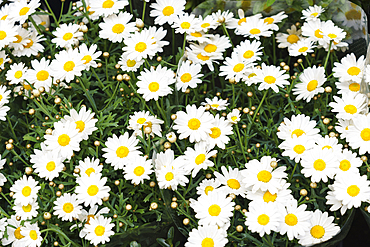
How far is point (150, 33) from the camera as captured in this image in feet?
3.04

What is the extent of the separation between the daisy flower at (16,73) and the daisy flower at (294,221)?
2.19ft

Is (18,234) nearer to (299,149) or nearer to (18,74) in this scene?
(18,74)

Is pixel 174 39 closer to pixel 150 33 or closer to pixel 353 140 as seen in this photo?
pixel 150 33

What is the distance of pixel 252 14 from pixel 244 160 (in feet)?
1.36

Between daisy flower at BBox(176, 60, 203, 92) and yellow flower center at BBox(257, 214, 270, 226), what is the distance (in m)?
0.32

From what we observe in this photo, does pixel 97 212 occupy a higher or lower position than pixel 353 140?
lower

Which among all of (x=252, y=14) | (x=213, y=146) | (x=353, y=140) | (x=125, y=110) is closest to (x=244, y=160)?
(x=213, y=146)

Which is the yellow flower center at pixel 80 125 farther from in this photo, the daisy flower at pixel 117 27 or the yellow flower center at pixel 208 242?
the yellow flower center at pixel 208 242

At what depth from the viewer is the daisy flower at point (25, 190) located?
0.82 meters

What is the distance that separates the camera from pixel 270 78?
2.70 feet

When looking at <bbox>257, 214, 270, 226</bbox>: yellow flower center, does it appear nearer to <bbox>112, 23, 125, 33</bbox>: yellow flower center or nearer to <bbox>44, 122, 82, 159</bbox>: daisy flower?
<bbox>44, 122, 82, 159</bbox>: daisy flower

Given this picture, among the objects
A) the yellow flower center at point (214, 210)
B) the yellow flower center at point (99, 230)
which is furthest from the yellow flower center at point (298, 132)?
the yellow flower center at point (99, 230)

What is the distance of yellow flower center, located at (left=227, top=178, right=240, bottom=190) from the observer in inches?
29.6

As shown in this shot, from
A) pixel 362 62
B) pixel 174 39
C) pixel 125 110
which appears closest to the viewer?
pixel 362 62
